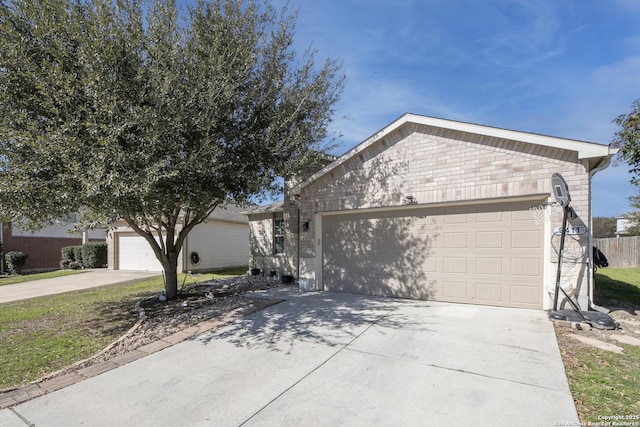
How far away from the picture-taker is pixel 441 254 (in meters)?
8.14

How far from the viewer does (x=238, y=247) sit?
67.6ft

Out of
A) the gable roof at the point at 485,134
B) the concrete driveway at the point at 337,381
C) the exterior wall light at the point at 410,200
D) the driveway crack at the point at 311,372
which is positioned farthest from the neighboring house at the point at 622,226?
the driveway crack at the point at 311,372

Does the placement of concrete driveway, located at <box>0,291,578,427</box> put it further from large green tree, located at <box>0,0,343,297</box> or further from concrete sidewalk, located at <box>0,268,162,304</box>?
concrete sidewalk, located at <box>0,268,162,304</box>

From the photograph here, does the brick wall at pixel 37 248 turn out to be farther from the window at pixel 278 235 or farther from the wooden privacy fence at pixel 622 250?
the wooden privacy fence at pixel 622 250

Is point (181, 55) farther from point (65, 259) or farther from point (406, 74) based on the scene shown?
point (65, 259)

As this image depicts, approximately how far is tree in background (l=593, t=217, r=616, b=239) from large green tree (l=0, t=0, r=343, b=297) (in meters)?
40.8

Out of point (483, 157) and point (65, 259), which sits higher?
point (483, 157)

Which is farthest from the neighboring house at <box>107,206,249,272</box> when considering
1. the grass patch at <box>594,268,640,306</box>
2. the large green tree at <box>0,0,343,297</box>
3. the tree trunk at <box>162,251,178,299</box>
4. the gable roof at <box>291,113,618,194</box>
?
the grass patch at <box>594,268,640,306</box>

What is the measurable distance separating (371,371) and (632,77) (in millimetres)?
14715

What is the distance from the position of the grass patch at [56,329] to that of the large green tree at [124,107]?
2179mm

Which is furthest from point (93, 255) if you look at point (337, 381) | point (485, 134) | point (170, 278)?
point (485, 134)

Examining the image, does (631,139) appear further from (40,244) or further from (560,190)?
(40,244)

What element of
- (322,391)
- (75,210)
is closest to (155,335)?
(75,210)

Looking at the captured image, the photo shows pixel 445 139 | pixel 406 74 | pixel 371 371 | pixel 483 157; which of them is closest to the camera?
pixel 371 371
